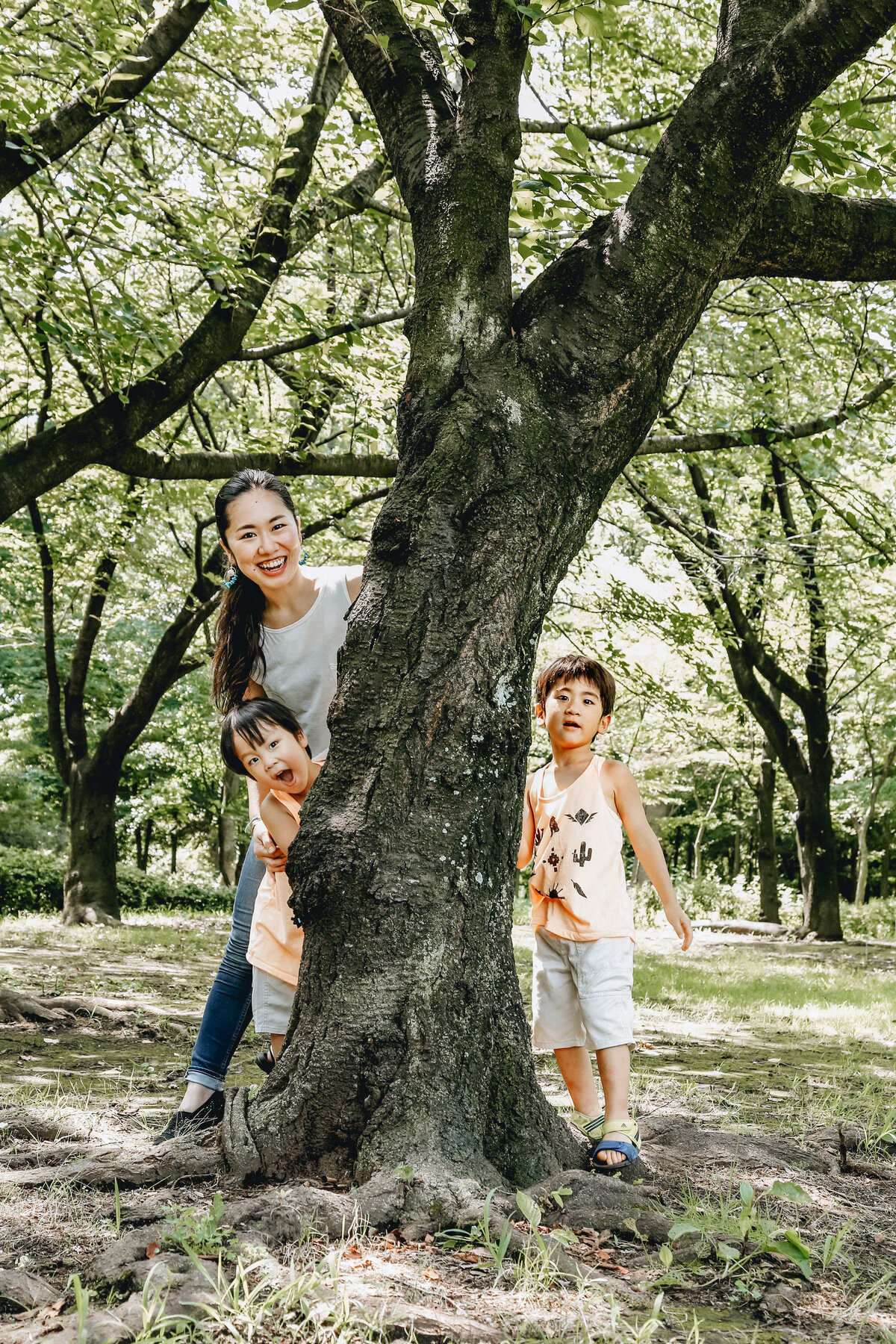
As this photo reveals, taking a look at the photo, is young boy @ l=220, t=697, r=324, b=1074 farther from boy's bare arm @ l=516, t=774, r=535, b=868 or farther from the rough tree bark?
boy's bare arm @ l=516, t=774, r=535, b=868

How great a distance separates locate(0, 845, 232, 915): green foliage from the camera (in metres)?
17.7

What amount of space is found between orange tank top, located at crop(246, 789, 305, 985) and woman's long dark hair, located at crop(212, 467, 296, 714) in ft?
1.27

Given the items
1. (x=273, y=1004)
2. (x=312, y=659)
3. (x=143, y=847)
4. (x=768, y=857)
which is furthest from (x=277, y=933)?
(x=143, y=847)

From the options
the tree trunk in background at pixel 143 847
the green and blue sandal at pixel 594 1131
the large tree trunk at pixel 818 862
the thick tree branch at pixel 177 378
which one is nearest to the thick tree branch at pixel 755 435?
the thick tree branch at pixel 177 378

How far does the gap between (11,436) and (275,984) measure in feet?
41.8

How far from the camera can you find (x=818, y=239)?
3.27 meters

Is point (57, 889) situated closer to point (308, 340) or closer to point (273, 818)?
point (308, 340)

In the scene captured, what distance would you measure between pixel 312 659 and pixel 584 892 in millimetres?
1186

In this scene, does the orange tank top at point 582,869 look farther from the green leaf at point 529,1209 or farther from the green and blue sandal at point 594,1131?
the green leaf at point 529,1209

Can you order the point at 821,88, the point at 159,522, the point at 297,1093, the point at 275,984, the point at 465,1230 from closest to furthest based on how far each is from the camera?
1. the point at 465,1230
2. the point at 297,1093
3. the point at 821,88
4. the point at 275,984
5. the point at 159,522

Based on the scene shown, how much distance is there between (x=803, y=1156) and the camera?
313 cm

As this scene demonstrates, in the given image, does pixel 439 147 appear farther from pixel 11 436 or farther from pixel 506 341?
pixel 11 436

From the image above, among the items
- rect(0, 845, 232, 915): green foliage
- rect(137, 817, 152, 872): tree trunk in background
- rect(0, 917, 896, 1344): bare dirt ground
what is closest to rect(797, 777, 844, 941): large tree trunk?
rect(0, 845, 232, 915): green foliage

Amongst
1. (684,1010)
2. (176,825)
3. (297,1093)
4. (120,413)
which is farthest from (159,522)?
(176,825)
